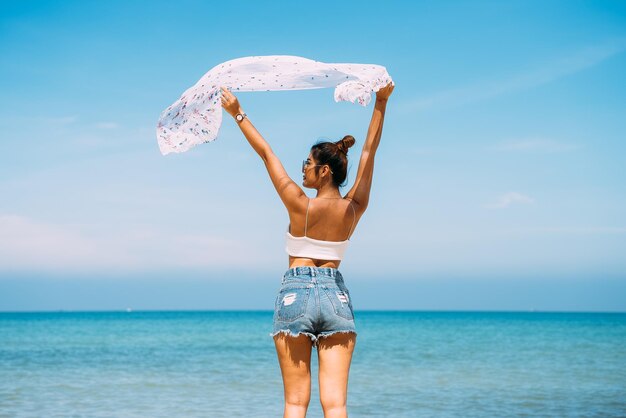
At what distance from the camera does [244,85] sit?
364 centimetres

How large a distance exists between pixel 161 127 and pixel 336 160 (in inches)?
37.7

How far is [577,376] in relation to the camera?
45.4 feet

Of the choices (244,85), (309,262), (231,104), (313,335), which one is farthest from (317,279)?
(244,85)

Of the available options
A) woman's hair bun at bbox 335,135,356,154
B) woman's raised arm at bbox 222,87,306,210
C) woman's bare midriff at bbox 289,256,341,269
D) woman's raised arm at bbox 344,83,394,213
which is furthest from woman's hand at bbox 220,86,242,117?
woman's bare midriff at bbox 289,256,341,269

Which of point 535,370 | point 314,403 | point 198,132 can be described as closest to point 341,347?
point 198,132

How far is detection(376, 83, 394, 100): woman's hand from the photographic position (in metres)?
3.51

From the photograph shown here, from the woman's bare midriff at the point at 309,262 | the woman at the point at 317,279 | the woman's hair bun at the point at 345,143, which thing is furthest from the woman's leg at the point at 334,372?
the woman's hair bun at the point at 345,143

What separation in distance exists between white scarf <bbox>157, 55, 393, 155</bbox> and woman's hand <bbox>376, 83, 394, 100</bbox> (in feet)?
0.10

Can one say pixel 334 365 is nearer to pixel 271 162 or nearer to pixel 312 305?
pixel 312 305

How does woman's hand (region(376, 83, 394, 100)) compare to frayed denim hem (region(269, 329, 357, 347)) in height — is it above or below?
above

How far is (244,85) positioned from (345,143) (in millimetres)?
656

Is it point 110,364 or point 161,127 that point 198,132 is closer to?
point 161,127

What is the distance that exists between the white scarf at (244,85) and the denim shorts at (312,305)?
34.4 inches

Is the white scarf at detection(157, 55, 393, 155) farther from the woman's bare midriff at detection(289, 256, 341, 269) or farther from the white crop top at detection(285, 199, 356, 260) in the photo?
the woman's bare midriff at detection(289, 256, 341, 269)
